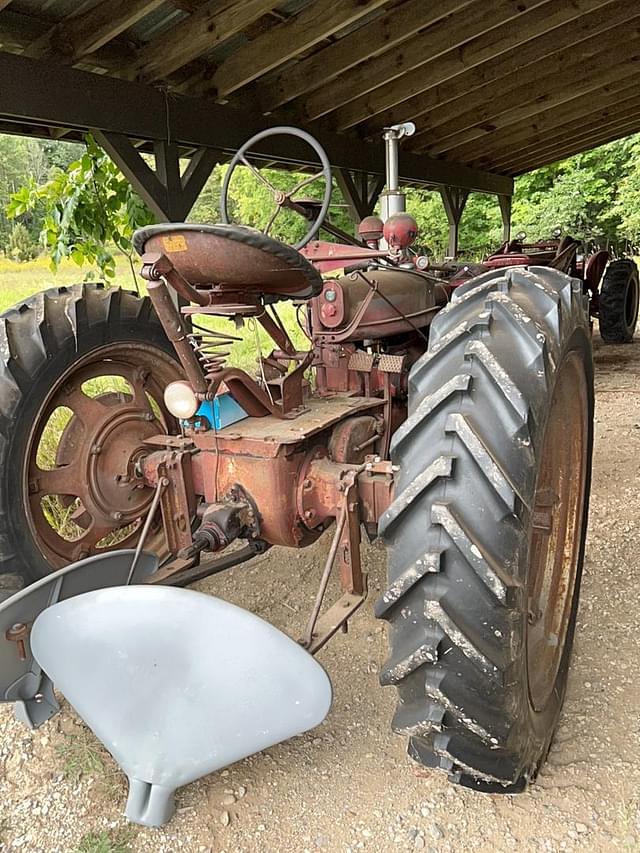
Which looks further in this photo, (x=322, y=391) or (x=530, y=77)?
(x=530, y=77)

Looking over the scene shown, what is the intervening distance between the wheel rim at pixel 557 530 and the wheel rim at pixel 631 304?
7095 millimetres

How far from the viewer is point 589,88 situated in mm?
7672

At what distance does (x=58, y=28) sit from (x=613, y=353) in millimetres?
6816

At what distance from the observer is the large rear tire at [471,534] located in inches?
53.8

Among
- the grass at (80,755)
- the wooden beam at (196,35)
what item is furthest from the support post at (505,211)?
the grass at (80,755)

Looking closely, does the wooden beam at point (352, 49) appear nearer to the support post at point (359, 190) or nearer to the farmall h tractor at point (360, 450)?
the support post at point (359, 190)

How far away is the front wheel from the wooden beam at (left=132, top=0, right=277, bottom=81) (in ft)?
7.81

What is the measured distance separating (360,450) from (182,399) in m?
0.74

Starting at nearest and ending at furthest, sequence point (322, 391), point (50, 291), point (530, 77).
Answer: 1. point (50, 291)
2. point (322, 391)
3. point (530, 77)

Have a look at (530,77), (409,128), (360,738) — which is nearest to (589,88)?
(530,77)

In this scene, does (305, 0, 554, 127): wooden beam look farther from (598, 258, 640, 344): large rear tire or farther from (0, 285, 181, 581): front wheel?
(0, 285, 181, 581): front wheel

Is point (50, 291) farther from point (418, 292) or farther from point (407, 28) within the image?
point (407, 28)

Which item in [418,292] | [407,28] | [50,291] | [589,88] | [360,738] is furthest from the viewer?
[589,88]

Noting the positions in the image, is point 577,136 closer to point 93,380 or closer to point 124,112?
point 124,112
